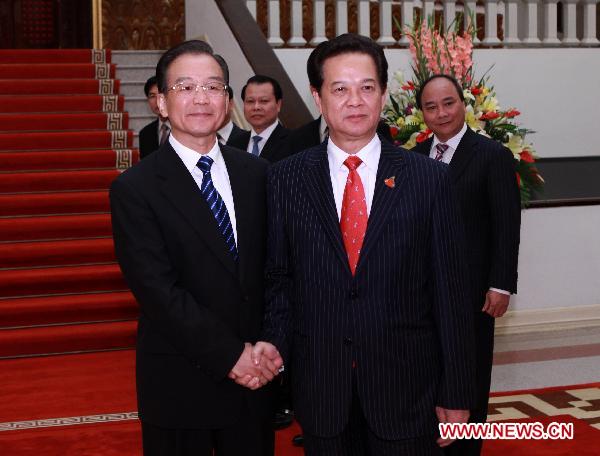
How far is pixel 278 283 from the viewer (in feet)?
8.45

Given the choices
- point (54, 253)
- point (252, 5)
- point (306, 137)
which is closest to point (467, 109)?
point (306, 137)

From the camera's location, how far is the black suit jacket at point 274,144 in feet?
17.2

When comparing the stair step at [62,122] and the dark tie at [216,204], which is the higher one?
the stair step at [62,122]

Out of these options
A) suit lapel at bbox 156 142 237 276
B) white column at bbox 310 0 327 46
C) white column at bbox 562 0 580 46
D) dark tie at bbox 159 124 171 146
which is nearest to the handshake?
suit lapel at bbox 156 142 237 276

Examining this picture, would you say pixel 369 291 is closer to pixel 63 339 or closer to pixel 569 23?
pixel 63 339

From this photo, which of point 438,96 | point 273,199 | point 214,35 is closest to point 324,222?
point 273,199

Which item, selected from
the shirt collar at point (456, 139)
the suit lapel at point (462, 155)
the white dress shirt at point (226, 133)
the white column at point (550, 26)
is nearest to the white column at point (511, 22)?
the white column at point (550, 26)

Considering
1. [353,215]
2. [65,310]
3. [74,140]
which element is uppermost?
[74,140]

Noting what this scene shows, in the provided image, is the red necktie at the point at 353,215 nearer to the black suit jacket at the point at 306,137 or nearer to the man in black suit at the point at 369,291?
the man in black suit at the point at 369,291

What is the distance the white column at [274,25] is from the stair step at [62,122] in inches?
65.6

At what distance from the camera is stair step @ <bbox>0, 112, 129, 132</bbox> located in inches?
351

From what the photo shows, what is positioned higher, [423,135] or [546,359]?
[423,135]

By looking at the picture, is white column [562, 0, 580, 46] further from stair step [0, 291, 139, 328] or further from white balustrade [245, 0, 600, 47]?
stair step [0, 291, 139, 328]

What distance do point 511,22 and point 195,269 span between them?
23.0ft
